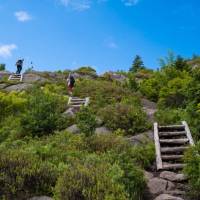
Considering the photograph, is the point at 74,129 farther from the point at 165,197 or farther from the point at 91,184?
the point at 91,184

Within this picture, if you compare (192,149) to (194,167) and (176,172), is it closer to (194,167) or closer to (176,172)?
(194,167)

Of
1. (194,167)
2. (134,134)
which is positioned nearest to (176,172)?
(194,167)

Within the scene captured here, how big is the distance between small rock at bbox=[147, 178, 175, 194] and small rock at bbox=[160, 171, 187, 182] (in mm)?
298

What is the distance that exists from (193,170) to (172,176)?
1.21 metres

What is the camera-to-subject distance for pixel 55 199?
9.69 m

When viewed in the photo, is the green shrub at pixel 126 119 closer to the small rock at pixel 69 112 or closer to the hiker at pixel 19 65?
the small rock at pixel 69 112

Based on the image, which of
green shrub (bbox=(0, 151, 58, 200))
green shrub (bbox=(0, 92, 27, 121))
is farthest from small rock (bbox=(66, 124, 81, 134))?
green shrub (bbox=(0, 151, 58, 200))

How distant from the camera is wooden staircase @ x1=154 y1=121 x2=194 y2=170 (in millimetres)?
13458

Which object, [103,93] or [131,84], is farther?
[131,84]

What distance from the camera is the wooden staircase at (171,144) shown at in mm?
13458

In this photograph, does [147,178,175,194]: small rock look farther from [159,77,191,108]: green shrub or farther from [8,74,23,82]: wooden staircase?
[8,74,23,82]: wooden staircase

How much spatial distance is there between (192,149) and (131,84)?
59.5 feet

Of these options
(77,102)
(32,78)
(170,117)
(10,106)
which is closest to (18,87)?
(32,78)

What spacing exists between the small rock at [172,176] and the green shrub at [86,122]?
10.4 feet
